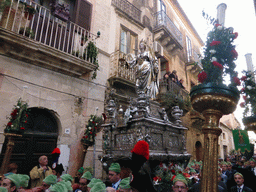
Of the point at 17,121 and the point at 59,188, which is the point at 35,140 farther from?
the point at 59,188

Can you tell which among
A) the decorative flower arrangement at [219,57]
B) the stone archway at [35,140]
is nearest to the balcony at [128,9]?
the stone archway at [35,140]

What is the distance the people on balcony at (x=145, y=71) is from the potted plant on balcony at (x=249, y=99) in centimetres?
304

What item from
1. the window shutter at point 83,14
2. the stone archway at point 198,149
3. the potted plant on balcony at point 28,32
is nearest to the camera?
the potted plant on balcony at point 28,32

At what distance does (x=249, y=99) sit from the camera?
3129 millimetres

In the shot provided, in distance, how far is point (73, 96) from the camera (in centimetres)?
773

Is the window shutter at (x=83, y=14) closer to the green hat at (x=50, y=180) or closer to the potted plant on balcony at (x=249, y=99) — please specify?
the green hat at (x=50, y=180)

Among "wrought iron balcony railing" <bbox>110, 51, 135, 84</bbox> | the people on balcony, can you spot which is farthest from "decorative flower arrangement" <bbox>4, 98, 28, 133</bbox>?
"wrought iron balcony railing" <bbox>110, 51, 135, 84</bbox>

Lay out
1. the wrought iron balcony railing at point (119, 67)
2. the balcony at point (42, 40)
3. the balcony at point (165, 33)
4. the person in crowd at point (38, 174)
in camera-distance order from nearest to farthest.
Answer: the person in crowd at point (38, 174) → the balcony at point (42, 40) → the wrought iron balcony railing at point (119, 67) → the balcony at point (165, 33)

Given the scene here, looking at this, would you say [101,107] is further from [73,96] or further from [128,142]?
[128,142]

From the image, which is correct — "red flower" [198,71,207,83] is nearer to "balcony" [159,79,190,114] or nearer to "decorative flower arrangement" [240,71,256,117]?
"decorative flower arrangement" [240,71,256,117]

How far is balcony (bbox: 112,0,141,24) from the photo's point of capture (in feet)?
36.1

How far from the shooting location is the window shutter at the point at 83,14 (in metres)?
8.69

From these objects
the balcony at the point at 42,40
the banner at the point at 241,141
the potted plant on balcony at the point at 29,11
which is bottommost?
the banner at the point at 241,141

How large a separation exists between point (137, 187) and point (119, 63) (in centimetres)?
785
